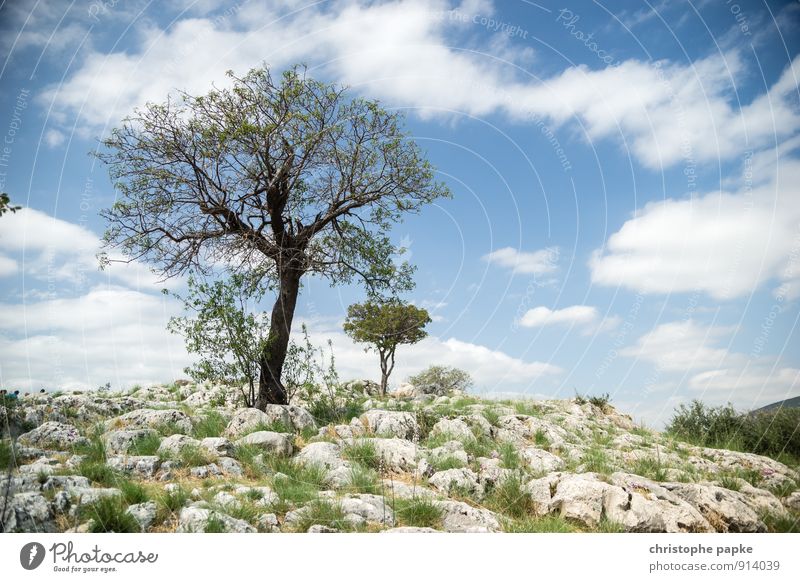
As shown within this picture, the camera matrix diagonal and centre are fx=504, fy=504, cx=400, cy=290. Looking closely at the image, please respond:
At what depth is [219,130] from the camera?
41.9ft

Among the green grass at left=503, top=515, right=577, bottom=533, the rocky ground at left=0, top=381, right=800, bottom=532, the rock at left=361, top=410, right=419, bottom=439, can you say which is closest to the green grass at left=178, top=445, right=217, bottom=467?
the rocky ground at left=0, top=381, right=800, bottom=532

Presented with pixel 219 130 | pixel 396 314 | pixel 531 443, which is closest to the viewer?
pixel 531 443

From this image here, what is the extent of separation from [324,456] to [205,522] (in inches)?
110

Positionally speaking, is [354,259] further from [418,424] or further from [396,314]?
[396,314]

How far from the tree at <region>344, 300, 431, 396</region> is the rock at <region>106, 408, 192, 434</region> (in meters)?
17.3

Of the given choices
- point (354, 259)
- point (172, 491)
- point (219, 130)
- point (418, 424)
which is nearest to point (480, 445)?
point (418, 424)

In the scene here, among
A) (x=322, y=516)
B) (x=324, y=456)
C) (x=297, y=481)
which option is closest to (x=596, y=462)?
(x=324, y=456)

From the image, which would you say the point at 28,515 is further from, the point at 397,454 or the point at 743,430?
the point at 743,430

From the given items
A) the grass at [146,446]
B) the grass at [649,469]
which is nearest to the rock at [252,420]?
the grass at [146,446]

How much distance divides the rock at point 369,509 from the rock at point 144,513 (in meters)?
2.00

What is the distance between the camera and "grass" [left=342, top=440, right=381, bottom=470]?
25.4 ft

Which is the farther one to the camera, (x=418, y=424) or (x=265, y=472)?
(x=418, y=424)

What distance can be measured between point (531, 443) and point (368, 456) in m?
4.06
